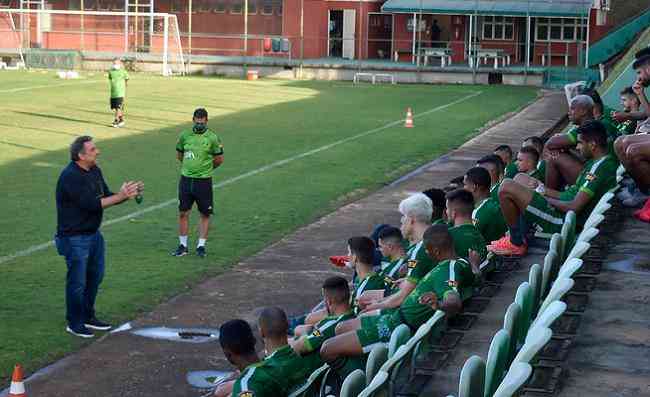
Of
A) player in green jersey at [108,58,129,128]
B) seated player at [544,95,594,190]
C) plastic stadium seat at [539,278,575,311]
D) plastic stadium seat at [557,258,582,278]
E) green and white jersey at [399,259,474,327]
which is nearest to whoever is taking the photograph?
Answer: plastic stadium seat at [539,278,575,311]

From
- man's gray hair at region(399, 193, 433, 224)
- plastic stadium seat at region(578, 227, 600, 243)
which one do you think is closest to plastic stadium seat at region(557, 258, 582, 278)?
plastic stadium seat at region(578, 227, 600, 243)

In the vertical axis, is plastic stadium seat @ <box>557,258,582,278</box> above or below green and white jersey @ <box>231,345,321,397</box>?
above

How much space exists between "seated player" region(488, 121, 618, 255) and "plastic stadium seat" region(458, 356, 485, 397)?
16.0 ft

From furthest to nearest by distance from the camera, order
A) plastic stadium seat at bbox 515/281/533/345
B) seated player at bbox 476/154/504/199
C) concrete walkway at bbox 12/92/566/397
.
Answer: seated player at bbox 476/154/504/199, concrete walkway at bbox 12/92/566/397, plastic stadium seat at bbox 515/281/533/345

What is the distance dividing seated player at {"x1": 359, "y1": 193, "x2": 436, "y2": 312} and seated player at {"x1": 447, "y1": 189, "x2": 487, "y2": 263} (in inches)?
8.4

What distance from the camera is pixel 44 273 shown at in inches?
541

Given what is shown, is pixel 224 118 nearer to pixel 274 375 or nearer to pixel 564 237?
pixel 564 237

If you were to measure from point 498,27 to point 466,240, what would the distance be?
48.7m

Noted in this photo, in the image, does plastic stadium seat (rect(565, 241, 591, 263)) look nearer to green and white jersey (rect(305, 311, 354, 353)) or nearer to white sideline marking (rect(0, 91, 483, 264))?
green and white jersey (rect(305, 311, 354, 353))

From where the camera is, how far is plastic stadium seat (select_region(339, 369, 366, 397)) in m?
6.85

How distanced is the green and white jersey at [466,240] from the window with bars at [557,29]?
47.0 metres

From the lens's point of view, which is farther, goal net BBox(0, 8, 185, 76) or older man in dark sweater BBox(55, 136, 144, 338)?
goal net BBox(0, 8, 185, 76)

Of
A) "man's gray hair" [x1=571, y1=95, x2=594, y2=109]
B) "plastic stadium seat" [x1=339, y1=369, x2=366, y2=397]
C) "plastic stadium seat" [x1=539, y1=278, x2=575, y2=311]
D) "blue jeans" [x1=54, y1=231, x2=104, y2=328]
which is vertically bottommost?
"blue jeans" [x1=54, y1=231, x2=104, y2=328]

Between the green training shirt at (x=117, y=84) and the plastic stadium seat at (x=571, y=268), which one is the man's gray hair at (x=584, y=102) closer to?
the plastic stadium seat at (x=571, y=268)
